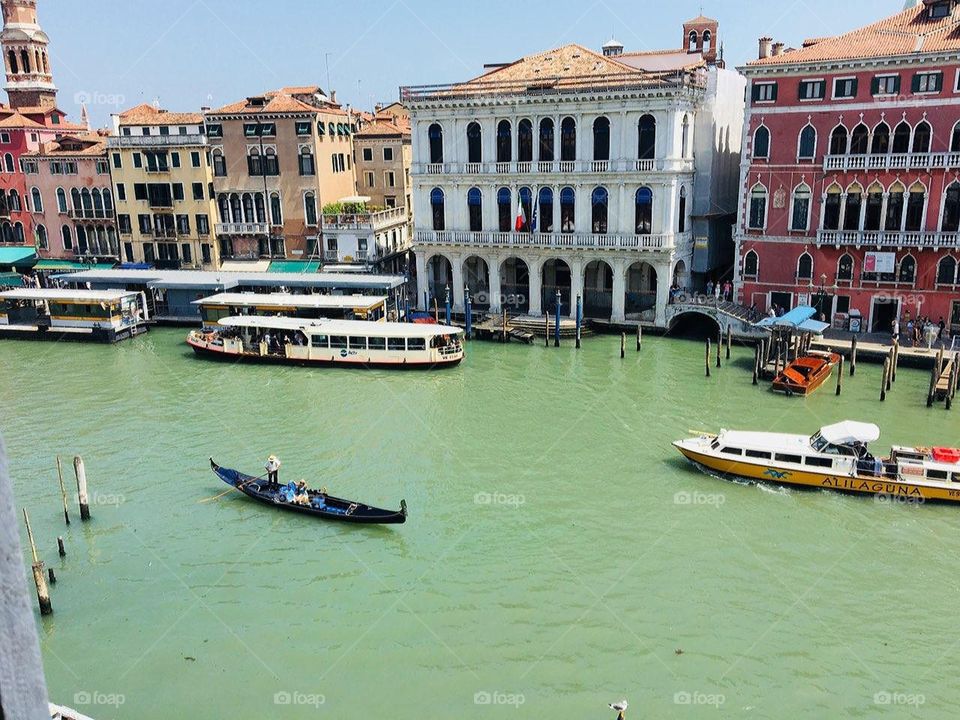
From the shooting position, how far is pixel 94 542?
63.7 ft

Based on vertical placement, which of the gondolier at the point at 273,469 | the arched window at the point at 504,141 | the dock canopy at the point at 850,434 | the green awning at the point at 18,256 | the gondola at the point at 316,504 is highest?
the arched window at the point at 504,141

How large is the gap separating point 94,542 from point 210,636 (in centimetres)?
550

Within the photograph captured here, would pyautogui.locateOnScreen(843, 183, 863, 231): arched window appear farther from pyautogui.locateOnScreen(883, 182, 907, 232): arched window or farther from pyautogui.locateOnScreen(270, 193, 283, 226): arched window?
pyautogui.locateOnScreen(270, 193, 283, 226): arched window

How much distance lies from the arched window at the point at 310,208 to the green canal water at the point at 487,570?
21792mm

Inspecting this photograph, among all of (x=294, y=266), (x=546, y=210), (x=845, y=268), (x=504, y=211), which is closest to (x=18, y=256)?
(x=294, y=266)

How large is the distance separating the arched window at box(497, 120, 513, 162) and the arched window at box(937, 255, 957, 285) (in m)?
19.8

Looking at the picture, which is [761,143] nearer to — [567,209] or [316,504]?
[567,209]

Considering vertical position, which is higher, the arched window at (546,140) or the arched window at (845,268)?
the arched window at (546,140)

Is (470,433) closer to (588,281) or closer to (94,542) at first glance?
(94,542)

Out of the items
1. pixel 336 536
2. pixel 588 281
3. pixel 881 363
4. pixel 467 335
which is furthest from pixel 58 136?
pixel 881 363

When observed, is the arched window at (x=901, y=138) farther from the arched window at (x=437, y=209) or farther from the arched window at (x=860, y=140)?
the arched window at (x=437, y=209)

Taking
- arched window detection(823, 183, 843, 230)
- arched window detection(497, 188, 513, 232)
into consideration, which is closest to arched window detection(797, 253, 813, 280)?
arched window detection(823, 183, 843, 230)

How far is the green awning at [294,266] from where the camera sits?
46062mm

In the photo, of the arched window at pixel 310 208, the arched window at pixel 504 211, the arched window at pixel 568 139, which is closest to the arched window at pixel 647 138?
the arched window at pixel 568 139
